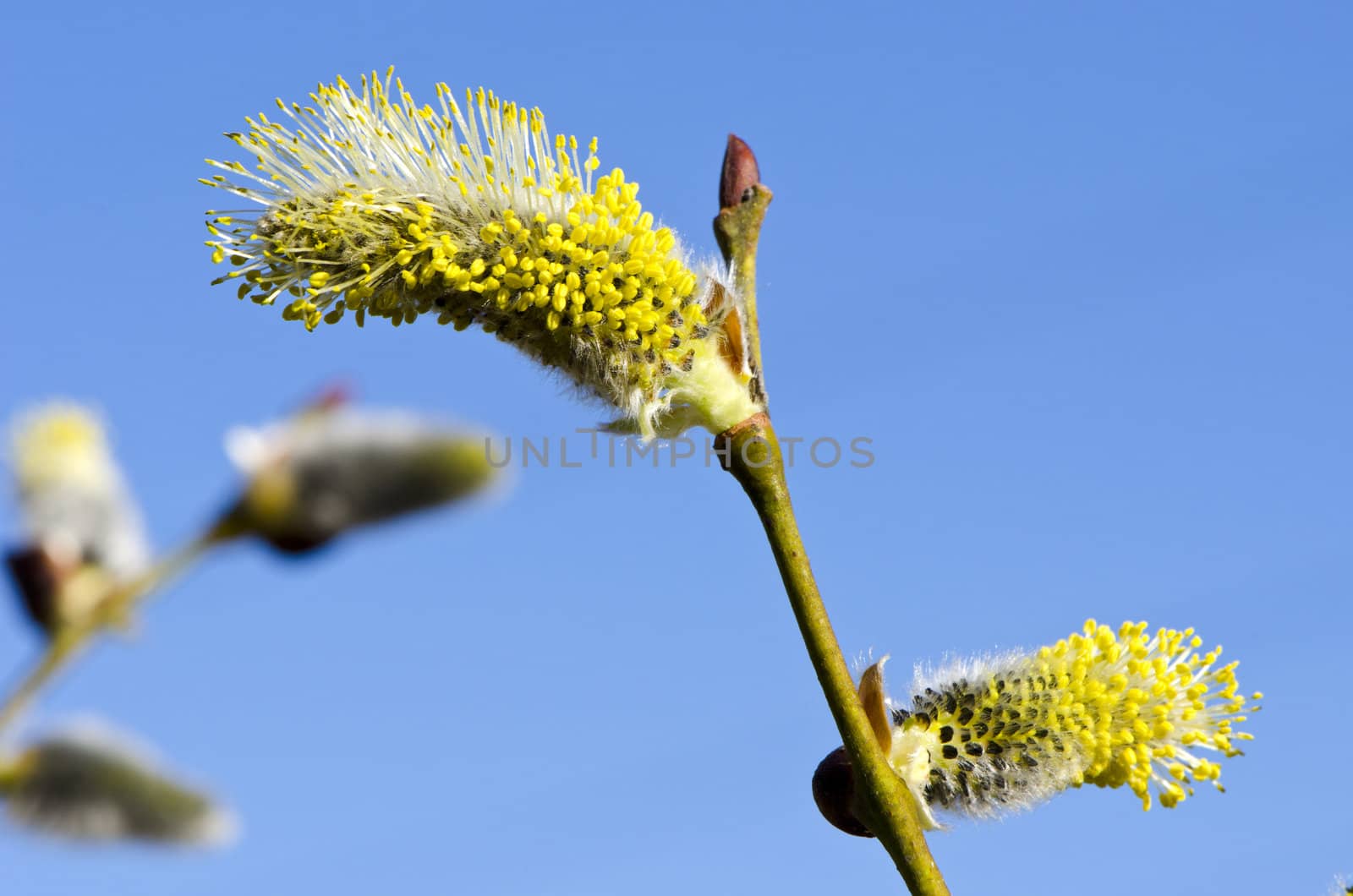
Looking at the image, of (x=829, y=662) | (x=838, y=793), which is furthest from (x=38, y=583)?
(x=838, y=793)

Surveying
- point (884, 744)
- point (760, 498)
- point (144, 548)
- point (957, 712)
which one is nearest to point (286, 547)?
point (144, 548)

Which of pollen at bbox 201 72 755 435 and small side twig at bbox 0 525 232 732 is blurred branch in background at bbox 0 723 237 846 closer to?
small side twig at bbox 0 525 232 732

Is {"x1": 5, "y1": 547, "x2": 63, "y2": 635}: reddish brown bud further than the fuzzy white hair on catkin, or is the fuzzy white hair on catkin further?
the fuzzy white hair on catkin

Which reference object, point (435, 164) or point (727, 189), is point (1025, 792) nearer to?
point (727, 189)

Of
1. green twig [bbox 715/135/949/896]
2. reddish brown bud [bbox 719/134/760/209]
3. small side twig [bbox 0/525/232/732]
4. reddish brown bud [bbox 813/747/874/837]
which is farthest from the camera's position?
reddish brown bud [bbox 719/134/760/209]

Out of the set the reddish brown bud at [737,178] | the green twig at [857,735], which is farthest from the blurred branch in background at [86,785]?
the reddish brown bud at [737,178]

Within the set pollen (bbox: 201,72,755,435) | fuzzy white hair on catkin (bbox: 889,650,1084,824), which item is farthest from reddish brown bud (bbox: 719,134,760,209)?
fuzzy white hair on catkin (bbox: 889,650,1084,824)

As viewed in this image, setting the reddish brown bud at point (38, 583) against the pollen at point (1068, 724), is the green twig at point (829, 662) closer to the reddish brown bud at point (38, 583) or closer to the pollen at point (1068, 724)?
the pollen at point (1068, 724)

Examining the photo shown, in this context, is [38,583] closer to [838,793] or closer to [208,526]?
[208,526]
